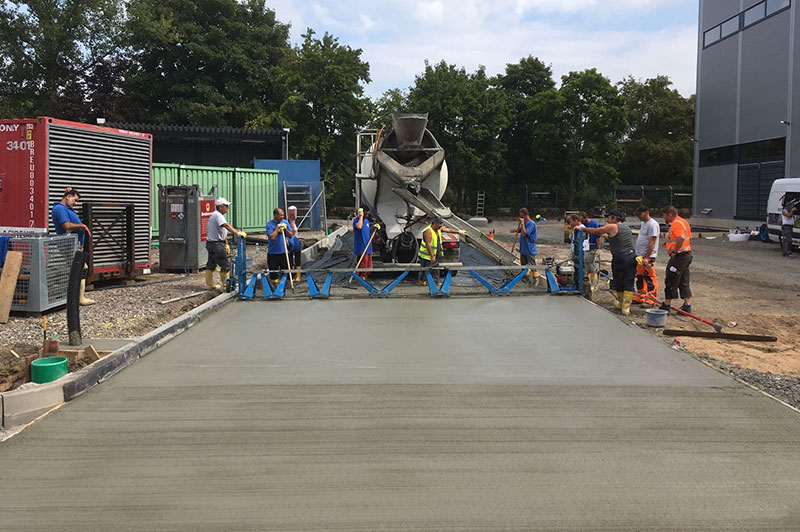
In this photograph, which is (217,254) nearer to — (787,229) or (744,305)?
(744,305)

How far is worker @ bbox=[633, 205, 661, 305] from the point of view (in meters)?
10.6

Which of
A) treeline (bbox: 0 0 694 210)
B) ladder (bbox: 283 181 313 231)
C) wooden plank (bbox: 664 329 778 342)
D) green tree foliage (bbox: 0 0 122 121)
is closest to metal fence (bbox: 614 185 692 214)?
treeline (bbox: 0 0 694 210)

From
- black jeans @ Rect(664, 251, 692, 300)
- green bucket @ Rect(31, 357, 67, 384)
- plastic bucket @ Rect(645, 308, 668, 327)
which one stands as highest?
black jeans @ Rect(664, 251, 692, 300)

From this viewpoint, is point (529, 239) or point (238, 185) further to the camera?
point (238, 185)

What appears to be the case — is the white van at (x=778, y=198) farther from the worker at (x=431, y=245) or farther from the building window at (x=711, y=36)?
the building window at (x=711, y=36)

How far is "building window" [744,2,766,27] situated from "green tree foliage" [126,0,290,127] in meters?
26.7

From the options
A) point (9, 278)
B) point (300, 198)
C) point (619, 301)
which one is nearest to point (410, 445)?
point (619, 301)

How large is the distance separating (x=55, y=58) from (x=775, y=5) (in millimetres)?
39989

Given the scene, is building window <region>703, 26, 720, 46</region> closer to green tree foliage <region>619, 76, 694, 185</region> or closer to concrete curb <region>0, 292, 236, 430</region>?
green tree foliage <region>619, 76, 694, 185</region>

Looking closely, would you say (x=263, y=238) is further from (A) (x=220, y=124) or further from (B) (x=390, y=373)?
(A) (x=220, y=124)

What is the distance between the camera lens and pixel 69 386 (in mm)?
5832

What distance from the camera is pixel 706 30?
36.1m

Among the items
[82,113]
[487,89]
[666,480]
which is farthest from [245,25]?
[666,480]

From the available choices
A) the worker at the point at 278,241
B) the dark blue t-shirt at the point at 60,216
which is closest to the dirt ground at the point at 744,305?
the worker at the point at 278,241
